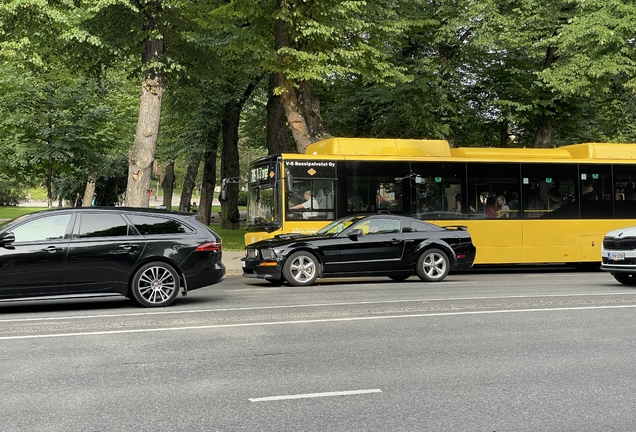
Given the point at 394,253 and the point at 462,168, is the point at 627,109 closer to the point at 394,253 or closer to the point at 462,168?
the point at 462,168

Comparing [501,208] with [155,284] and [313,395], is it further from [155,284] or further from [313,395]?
[313,395]

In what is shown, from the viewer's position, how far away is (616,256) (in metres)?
15.2

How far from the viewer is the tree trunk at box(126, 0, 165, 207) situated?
64.0 ft

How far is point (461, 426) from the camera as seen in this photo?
535 cm

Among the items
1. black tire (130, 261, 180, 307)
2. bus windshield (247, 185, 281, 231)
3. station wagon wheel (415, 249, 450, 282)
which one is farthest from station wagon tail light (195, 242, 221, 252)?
bus windshield (247, 185, 281, 231)

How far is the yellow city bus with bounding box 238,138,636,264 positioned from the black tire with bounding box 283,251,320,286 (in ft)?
7.52

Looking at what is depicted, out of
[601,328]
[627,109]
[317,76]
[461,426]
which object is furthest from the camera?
[627,109]

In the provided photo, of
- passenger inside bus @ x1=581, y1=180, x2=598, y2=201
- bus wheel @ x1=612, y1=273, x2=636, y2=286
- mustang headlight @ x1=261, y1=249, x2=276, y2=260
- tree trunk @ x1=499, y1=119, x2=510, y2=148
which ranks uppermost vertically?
tree trunk @ x1=499, y1=119, x2=510, y2=148

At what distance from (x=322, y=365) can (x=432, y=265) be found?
9.72m

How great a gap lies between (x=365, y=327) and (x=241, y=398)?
3.77 meters

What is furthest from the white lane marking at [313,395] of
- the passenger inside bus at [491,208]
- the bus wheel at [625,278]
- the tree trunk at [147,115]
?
the passenger inside bus at [491,208]

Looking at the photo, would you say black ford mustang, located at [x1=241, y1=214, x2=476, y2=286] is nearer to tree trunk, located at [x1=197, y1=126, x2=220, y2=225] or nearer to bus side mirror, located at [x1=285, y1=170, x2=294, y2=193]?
bus side mirror, located at [x1=285, y1=170, x2=294, y2=193]

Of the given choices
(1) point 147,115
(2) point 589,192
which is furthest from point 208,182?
(2) point 589,192

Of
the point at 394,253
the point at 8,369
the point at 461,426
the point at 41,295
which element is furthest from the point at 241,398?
the point at 394,253
